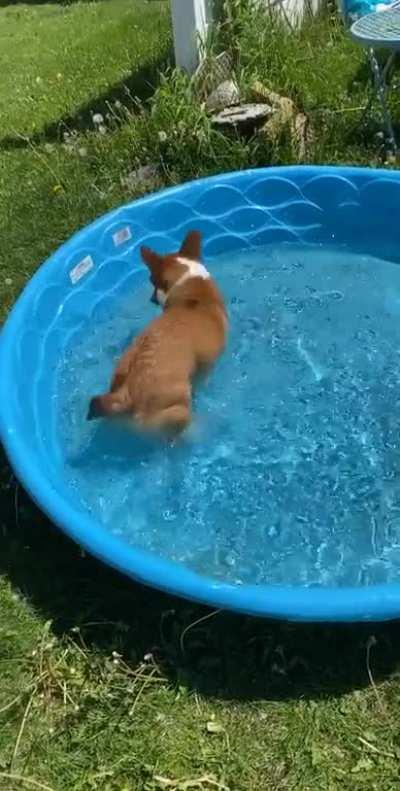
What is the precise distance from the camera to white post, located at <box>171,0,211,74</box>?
6.16 metres

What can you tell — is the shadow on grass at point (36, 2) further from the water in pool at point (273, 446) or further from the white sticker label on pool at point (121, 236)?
the water in pool at point (273, 446)

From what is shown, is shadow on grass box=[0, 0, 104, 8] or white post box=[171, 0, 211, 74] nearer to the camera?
white post box=[171, 0, 211, 74]

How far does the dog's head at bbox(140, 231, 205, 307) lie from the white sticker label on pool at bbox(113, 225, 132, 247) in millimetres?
699

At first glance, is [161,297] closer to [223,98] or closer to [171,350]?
[171,350]

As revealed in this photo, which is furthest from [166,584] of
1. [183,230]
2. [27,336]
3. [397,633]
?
[183,230]

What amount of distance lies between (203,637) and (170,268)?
1.98m

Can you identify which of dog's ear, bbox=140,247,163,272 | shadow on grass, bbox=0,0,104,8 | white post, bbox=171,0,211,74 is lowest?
shadow on grass, bbox=0,0,104,8

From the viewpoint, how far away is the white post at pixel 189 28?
20.2ft

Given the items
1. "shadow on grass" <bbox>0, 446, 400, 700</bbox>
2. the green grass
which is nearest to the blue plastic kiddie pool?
"shadow on grass" <bbox>0, 446, 400, 700</bbox>

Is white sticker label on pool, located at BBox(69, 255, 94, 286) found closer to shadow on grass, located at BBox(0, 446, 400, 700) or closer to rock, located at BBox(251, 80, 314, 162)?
rock, located at BBox(251, 80, 314, 162)

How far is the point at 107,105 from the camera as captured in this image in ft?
22.1

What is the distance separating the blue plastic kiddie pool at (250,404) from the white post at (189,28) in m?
1.47

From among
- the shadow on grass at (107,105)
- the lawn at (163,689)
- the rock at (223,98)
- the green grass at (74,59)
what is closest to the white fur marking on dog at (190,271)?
the lawn at (163,689)

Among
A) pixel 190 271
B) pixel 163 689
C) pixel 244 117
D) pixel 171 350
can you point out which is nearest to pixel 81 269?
pixel 190 271
